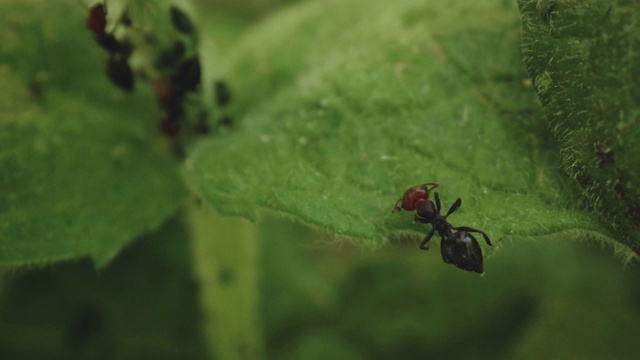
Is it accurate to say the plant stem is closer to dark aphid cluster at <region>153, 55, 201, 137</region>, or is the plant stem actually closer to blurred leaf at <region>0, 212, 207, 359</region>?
dark aphid cluster at <region>153, 55, 201, 137</region>

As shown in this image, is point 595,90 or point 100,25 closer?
point 595,90

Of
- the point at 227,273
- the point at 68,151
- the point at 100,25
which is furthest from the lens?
the point at 227,273

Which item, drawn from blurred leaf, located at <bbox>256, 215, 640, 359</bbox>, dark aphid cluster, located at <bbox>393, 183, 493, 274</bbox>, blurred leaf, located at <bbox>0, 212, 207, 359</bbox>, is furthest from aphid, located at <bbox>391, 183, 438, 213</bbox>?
blurred leaf, located at <bbox>0, 212, 207, 359</bbox>

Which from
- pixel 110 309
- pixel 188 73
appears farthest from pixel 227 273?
pixel 110 309

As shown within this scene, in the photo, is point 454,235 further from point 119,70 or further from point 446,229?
point 119,70

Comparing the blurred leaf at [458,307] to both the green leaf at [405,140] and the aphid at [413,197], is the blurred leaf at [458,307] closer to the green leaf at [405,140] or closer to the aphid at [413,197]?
the green leaf at [405,140]

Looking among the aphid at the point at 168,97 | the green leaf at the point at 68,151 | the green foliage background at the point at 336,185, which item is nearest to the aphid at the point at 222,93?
the green foliage background at the point at 336,185

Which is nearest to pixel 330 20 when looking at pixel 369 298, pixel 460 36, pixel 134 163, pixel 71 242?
pixel 460 36
